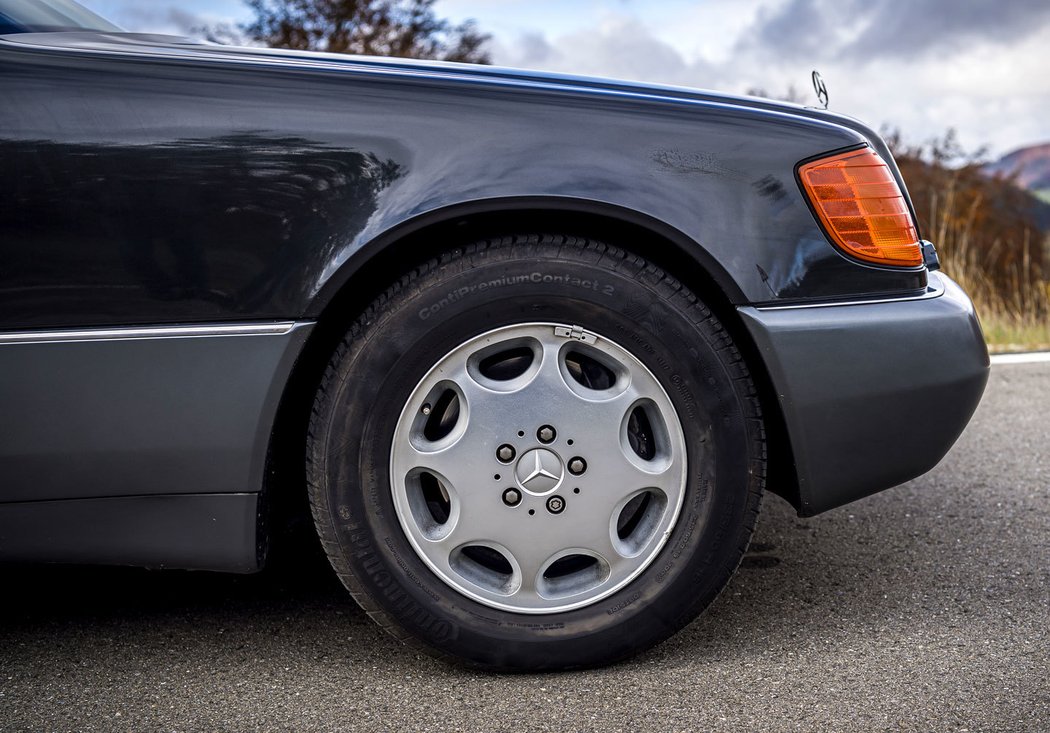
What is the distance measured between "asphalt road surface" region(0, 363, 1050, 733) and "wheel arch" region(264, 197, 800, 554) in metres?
0.34

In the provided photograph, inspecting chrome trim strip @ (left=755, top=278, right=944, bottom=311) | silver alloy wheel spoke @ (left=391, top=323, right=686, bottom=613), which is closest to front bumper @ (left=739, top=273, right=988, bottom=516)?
chrome trim strip @ (left=755, top=278, right=944, bottom=311)

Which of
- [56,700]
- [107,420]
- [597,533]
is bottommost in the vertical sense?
[56,700]

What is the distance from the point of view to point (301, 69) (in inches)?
74.2

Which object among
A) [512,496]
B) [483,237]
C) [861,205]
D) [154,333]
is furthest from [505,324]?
[861,205]

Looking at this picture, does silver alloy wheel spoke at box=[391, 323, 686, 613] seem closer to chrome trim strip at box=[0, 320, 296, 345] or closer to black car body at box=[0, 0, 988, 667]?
black car body at box=[0, 0, 988, 667]

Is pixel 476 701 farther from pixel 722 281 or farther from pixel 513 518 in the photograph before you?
pixel 722 281

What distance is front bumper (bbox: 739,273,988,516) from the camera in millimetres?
1931

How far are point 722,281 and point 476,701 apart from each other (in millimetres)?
985

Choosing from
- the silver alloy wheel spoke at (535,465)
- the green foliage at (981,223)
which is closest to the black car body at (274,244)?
the silver alloy wheel spoke at (535,465)

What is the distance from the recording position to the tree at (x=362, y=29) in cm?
1384

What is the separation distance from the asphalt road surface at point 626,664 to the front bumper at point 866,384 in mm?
373

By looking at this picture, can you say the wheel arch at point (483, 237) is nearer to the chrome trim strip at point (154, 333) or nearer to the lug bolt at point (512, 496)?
the chrome trim strip at point (154, 333)

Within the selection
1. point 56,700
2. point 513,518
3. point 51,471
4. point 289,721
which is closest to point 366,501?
point 513,518

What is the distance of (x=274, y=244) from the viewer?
1.83m
